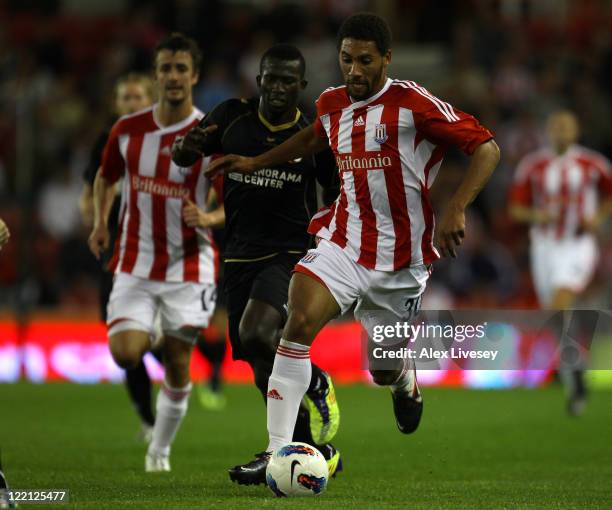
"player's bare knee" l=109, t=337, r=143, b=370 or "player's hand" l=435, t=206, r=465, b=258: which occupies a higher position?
"player's hand" l=435, t=206, r=465, b=258

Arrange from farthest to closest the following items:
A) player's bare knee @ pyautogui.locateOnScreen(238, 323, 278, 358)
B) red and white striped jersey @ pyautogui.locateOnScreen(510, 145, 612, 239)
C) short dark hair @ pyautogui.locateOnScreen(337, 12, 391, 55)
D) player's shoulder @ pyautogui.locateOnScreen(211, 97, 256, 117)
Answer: red and white striped jersey @ pyautogui.locateOnScreen(510, 145, 612, 239)
player's shoulder @ pyautogui.locateOnScreen(211, 97, 256, 117)
player's bare knee @ pyautogui.locateOnScreen(238, 323, 278, 358)
short dark hair @ pyautogui.locateOnScreen(337, 12, 391, 55)

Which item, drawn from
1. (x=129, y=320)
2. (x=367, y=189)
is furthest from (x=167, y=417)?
(x=367, y=189)

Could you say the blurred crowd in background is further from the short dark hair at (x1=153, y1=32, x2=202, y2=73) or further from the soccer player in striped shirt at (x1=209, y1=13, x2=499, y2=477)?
the soccer player in striped shirt at (x1=209, y1=13, x2=499, y2=477)

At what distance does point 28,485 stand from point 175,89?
8.13ft

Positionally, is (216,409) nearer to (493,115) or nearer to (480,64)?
(493,115)

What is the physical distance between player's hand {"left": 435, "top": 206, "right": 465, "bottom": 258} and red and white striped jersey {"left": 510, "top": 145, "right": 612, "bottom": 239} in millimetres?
6715

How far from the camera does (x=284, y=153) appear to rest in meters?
6.05

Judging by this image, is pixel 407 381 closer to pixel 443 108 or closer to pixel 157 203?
pixel 443 108

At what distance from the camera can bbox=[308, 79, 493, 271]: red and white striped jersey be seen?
5770 millimetres

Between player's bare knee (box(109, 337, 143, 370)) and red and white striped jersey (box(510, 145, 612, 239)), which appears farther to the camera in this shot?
red and white striped jersey (box(510, 145, 612, 239))

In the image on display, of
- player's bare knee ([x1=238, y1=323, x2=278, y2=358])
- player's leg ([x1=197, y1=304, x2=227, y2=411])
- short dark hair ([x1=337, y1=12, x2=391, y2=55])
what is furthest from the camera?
player's leg ([x1=197, y1=304, x2=227, y2=411])

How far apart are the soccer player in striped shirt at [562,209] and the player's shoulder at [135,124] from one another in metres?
5.45

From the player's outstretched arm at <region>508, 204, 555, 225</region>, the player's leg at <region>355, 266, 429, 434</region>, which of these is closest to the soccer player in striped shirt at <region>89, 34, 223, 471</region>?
the player's leg at <region>355, 266, 429, 434</region>

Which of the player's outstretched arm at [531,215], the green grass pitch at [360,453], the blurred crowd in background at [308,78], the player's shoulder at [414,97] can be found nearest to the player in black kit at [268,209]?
the green grass pitch at [360,453]
